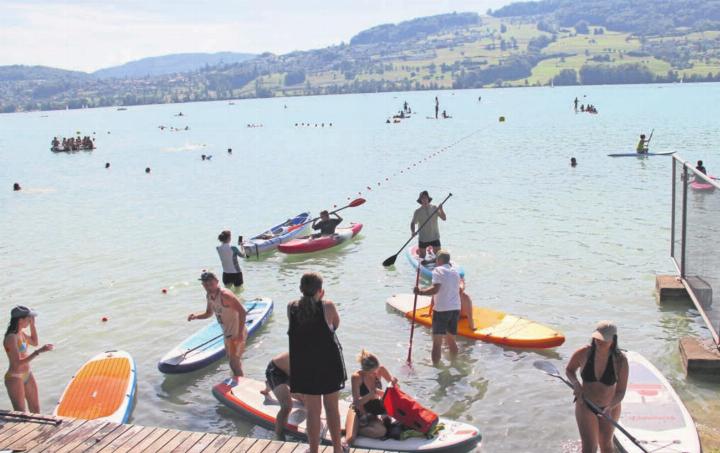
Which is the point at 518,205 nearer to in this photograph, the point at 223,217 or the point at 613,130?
the point at 223,217

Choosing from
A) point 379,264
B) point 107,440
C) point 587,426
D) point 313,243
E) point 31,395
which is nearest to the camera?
point 587,426

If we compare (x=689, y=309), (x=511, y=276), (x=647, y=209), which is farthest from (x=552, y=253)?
(x=647, y=209)

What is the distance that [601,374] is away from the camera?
816 cm

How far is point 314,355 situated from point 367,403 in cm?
218

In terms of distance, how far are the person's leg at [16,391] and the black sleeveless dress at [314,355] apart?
15.6 ft

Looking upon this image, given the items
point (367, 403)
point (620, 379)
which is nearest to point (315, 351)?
point (367, 403)

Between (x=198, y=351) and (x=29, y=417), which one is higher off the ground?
(x=29, y=417)

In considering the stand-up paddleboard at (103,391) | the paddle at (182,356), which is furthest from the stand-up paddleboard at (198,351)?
the stand-up paddleboard at (103,391)

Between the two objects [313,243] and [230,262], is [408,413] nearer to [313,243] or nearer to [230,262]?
[230,262]

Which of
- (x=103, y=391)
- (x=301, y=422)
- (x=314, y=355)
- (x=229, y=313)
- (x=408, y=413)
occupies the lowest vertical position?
(x=103, y=391)

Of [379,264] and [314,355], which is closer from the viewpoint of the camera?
[314,355]

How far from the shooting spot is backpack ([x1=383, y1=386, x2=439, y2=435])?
972 cm

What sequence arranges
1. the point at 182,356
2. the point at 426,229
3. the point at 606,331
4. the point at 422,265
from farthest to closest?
the point at 422,265
the point at 426,229
the point at 182,356
the point at 606,331

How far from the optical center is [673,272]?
62.7 feet
